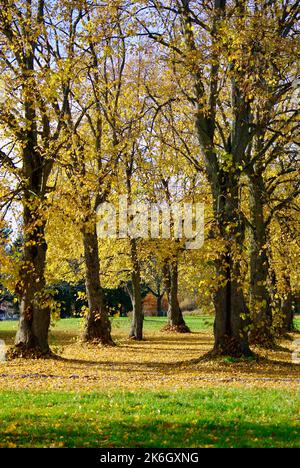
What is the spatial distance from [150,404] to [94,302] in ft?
49.0

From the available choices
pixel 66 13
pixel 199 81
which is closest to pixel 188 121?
pixel 199 81

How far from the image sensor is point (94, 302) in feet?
79.5

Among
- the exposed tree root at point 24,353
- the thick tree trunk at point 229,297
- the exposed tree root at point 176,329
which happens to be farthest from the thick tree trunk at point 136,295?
the thick tree trunk at point 229,297

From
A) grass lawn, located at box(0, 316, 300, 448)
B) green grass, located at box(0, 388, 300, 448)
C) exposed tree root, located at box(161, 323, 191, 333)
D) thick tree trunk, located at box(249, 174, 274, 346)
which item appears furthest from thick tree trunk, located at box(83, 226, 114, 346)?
green grass, located at box(0, 388, 300, 448)

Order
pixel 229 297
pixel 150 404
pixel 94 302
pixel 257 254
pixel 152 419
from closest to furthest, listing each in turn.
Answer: pixel 152 419 → pixel 150 404 → pixel 229 297 → pixel 257 254 → pixel 94 302

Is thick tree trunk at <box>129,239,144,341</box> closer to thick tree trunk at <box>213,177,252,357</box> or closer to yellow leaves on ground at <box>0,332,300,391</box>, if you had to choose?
yellow leaves on ground at <box>0,332,300,391</box>

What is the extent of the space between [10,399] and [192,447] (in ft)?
15.9

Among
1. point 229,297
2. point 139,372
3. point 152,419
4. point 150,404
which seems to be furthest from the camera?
point 229,297

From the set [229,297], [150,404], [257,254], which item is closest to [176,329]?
[257,254]

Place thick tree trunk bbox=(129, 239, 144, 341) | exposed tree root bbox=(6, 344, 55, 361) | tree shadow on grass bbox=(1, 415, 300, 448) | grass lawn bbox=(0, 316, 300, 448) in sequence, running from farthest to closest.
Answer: thick tree trunk bbox=(129, 239, 144, 341) → exposed tree root bbox=(6, 344, 55, 361) → grass lawn bbox=(0, 316, 300, 448) → tree shadow on grass bbox=(1, 415, 300, 448)

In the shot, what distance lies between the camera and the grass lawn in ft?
23.2

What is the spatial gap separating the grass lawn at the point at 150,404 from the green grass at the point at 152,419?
1cm

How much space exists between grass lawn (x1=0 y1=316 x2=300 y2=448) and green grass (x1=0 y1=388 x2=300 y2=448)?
0.04 ft

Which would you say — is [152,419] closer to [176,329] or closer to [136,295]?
[136,295]
